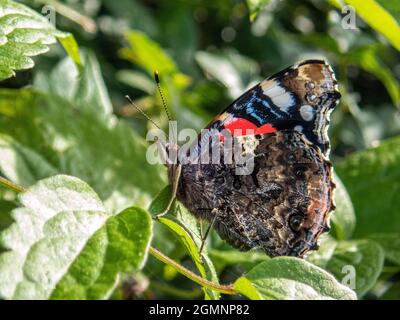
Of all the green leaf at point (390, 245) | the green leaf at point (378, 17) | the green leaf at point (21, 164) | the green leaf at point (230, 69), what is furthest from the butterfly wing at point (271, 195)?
the green leaf at point (230, 69)

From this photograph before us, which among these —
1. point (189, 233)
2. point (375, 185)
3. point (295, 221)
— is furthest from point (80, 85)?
point (375, 185)

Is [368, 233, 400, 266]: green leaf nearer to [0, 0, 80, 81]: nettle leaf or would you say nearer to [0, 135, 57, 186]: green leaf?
[0, 135, 57, 186]: green leaf

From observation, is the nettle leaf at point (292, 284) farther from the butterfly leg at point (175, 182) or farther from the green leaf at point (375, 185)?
the green leaf at point (375, 185)

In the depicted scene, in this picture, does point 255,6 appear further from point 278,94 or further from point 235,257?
point 235,257

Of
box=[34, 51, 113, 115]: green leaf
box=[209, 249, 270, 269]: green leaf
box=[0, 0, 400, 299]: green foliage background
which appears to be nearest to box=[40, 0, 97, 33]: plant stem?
box=[0, 0, 400, 299]: green foliage background

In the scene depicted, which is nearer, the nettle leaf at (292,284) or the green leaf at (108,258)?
the green leaf at (108,258)
